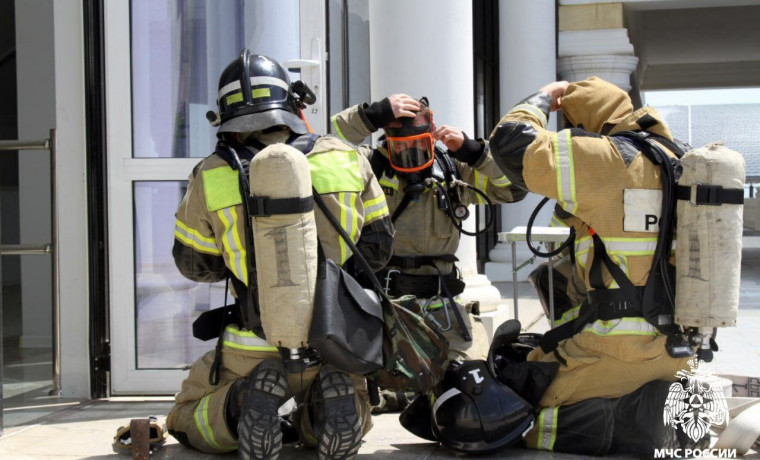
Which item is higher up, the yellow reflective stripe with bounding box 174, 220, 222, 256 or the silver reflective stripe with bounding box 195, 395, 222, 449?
the yellow reflective stripe with bounding box 174, 220, 222, 256

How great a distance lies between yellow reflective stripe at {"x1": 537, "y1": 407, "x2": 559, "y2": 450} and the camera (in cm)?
342

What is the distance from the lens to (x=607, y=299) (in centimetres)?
336

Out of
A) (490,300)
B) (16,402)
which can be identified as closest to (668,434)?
(490,300)

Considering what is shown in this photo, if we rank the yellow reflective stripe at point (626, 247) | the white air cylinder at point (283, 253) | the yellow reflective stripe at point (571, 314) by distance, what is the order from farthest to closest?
the yellow reflective stripe at point (571, 314), the yellow reflective stripe at point (626, 247), the white air cylinder at point (283, 253)

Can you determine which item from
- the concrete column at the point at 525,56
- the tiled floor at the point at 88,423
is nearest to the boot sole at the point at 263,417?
the tiled floor at the point at 88,423

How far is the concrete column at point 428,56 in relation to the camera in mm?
5316

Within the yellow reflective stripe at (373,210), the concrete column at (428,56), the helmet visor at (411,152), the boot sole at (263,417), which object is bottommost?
the boot sole at (263,417)

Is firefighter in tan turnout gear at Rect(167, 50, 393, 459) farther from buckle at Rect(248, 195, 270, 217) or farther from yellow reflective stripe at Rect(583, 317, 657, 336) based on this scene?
yellow reflective stripe at Rect(583, 317, 657, 336)

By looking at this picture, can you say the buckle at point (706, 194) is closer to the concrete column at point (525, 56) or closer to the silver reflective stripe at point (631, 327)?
the silver reflective stripe at point (631, 327)

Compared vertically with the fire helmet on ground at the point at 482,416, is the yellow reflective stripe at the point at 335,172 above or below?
above

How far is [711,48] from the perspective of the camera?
16234 mm

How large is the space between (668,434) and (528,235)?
979mm

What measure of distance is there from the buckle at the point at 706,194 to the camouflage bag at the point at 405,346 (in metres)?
1.05

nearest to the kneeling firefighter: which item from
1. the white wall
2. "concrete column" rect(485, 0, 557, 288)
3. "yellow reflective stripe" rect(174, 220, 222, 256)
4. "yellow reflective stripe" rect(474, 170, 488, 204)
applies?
"yellow reflective stripe" rect(474, 170, 488, 204)
